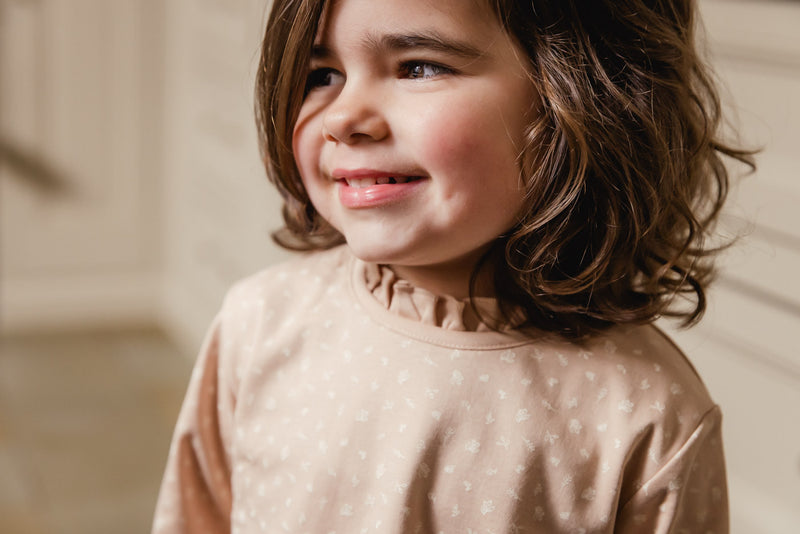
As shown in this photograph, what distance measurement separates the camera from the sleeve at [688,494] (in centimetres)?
78

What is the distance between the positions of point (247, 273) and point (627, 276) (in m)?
1.61

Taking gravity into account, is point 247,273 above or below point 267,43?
below

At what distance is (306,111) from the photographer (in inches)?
31.9

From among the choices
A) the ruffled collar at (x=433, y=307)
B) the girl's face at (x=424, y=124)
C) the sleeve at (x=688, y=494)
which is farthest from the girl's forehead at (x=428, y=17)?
the sleeve at (x=688, y=494)

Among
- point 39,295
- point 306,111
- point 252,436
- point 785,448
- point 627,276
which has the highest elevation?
point 306,111

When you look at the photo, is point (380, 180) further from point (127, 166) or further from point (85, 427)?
point (127, 166)

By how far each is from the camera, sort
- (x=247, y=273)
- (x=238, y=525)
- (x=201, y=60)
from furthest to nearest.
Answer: (x=201, y=60)
(x=247, y=273)
(x=238, y=525)

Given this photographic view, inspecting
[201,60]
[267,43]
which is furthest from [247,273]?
[267,43]

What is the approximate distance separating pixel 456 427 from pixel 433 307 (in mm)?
105

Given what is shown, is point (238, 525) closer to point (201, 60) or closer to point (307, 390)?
point (307, 390)

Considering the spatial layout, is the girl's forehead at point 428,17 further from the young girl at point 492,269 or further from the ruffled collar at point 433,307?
the ruffled collar at point 433,307

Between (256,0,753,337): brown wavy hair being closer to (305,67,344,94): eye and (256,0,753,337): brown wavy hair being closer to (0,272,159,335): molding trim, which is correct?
(305,67,344,94): eye

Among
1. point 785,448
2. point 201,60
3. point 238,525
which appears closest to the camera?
point 238,525

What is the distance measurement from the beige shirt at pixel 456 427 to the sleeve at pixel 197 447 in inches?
2.7
